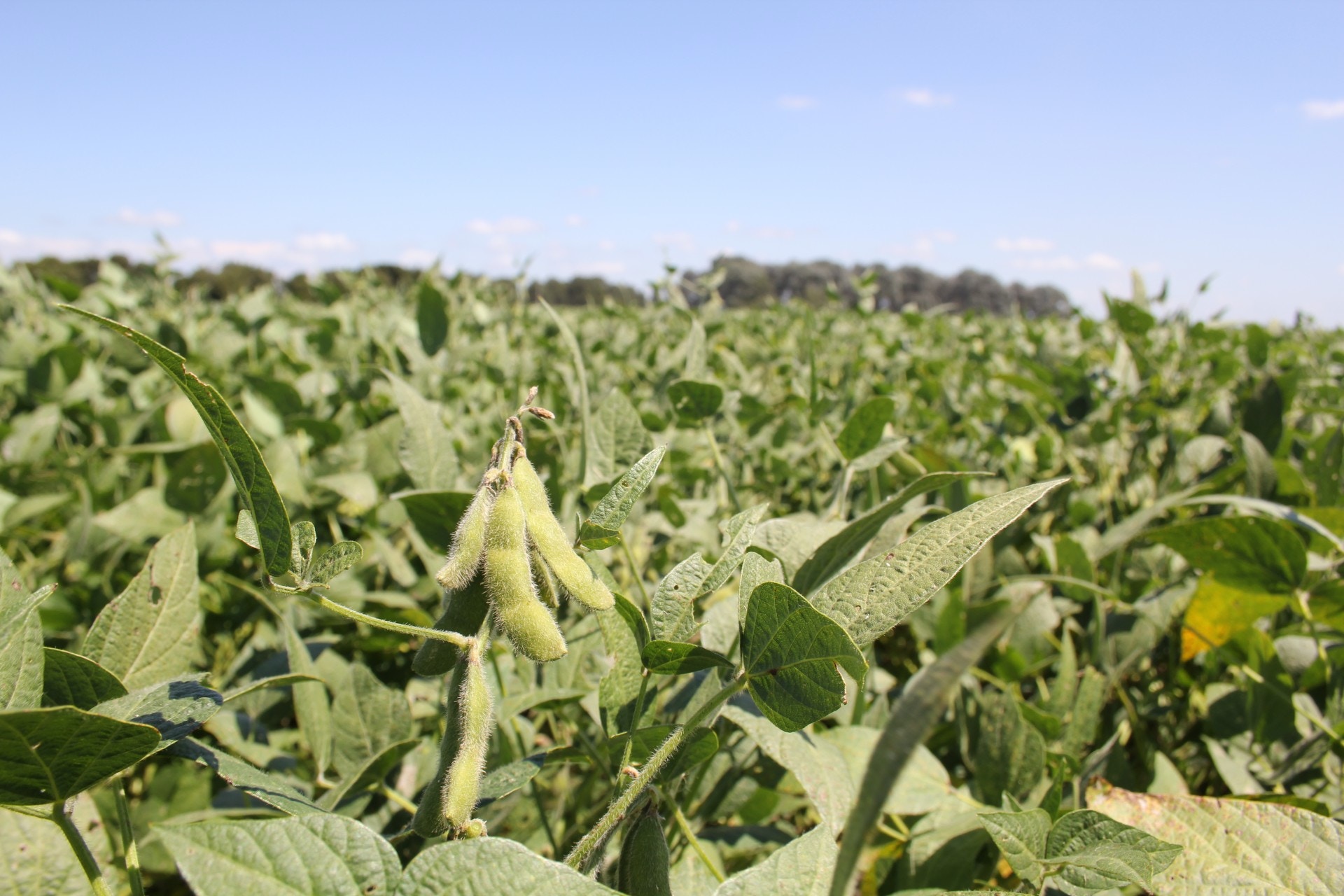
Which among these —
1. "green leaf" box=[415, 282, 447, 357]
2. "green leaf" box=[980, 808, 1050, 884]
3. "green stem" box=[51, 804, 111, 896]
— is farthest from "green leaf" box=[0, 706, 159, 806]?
"green leaf" box=[415, 282, 447, 357]

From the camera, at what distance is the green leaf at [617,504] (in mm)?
680

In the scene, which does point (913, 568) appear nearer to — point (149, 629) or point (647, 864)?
point (647, 864)

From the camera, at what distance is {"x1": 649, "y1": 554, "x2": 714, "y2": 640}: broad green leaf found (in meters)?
0.72

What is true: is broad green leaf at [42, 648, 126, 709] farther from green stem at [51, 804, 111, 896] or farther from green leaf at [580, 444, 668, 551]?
green leaf at [580, 444, 668, 551]

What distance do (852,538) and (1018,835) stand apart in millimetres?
289

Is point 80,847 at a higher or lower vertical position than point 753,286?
lower

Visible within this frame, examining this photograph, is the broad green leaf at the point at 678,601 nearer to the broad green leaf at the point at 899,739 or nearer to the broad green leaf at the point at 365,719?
the broad green leaf at the point at 899,739

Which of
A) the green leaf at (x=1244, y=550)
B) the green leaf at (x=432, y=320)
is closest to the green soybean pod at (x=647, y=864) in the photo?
the green leaf at (x=1244, y=550)

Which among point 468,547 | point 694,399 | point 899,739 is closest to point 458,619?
point 468,547

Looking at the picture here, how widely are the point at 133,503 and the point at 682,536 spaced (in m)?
1.23

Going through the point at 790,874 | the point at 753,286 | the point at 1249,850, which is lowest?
the point at 1249,850

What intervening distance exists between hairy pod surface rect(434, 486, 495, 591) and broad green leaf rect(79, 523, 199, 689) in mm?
362

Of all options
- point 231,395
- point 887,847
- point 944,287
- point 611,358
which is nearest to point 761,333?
point 611,358

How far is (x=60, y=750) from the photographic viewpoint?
1.75 ft
